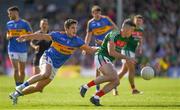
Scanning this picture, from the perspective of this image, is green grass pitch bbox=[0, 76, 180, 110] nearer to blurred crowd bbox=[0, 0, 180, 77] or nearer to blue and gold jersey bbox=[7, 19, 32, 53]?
blue and gold jersey bbox=[7, 19, 32, 53]

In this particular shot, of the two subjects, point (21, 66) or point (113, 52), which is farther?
point (21, 66)

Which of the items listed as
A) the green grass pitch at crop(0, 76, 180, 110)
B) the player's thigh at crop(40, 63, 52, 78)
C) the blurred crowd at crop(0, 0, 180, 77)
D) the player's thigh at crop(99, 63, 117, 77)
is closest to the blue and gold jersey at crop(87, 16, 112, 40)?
the green grass pitch at crop(0, 76, 180, 110)

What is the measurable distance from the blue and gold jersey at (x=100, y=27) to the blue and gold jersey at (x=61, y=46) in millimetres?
5546

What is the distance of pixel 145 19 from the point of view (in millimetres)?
44438

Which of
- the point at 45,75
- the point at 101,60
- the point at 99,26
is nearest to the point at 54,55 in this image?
the point at 45,75

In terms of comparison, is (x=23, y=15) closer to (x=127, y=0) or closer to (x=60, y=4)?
(x=60, y=4)

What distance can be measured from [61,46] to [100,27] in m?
5.73

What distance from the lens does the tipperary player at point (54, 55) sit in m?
19.2

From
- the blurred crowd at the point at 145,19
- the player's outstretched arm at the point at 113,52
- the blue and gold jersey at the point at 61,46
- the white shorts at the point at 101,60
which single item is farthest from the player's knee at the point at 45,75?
the blurred crowd at the point at 145,19

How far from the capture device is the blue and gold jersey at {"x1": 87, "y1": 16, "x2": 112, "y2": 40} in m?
24.9

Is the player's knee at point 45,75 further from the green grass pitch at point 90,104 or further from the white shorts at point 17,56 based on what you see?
the white shorts at point 17,56

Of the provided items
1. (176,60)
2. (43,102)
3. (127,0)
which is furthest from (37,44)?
(127,0)

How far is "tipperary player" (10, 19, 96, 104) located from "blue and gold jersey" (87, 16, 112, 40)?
5.54 meters

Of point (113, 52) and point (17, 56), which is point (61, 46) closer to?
point (113, 52)
